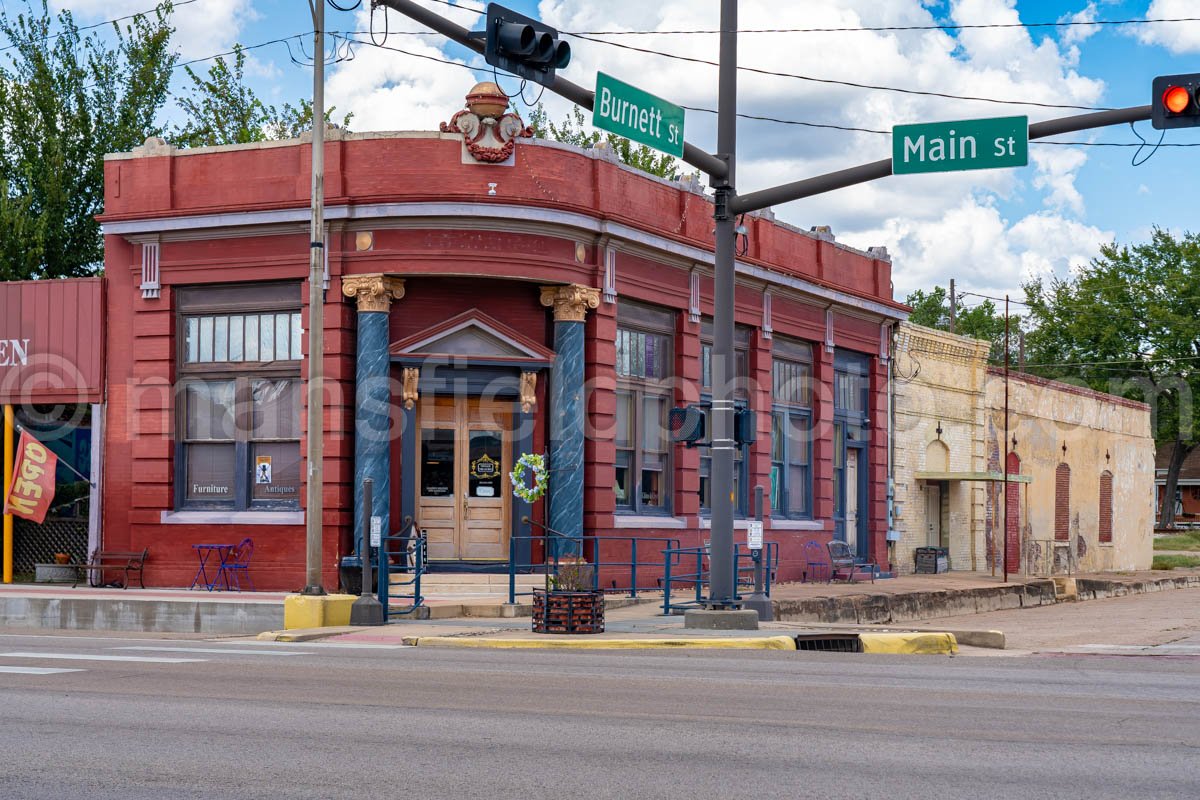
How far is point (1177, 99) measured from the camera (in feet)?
51.7

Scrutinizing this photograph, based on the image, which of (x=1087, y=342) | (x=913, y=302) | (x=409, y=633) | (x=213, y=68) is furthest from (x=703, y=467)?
(x=913, y=302)

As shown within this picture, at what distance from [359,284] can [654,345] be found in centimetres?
561

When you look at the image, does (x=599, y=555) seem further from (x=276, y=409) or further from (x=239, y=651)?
(x=239, y=651)

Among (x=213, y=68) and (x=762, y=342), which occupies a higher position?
(x=213, y=68)

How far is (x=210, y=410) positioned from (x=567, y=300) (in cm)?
605

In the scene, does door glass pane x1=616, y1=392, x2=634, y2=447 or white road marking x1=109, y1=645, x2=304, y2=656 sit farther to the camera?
door glass pane x1=616, y1=392, x2=634, y2=447

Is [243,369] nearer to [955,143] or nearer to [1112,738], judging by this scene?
[955,143]

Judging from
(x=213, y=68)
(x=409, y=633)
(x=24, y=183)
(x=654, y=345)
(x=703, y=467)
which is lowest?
(x=409, y=633)

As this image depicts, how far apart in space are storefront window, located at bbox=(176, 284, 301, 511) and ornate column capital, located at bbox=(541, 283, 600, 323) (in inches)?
155

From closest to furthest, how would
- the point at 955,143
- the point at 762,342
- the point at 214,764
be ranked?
the point at 214,764, the point at 955,143, the point at 762,342

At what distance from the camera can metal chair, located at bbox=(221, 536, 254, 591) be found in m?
22.9

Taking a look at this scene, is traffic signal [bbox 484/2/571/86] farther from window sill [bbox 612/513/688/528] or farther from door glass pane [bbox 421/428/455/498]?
window sill [bbox 612/513/688/528]

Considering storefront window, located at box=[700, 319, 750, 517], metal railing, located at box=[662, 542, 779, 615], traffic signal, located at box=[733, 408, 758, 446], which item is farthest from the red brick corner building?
traffic signal, located at box=[733, 408, 758, 446]

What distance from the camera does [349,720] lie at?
9617mm
